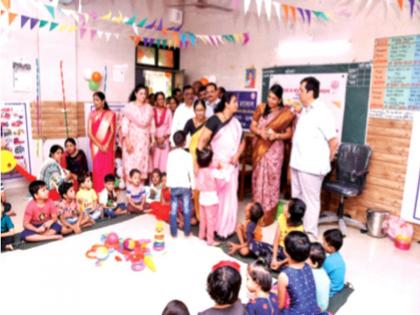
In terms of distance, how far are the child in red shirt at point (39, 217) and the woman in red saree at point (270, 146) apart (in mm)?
2096

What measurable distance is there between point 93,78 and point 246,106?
7.40 ft

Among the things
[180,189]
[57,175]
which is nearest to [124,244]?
[180,189]

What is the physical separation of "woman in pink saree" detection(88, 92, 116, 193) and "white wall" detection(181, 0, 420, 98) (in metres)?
1.96

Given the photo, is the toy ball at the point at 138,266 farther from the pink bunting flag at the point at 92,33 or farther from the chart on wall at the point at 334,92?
the pink bunting flag at the point at 92,33

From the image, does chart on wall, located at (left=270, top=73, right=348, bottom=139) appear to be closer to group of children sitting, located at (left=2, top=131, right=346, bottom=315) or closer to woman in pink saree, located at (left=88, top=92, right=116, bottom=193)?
group of children sitting, located at (left=2, top=131, right=346, bottom=315)

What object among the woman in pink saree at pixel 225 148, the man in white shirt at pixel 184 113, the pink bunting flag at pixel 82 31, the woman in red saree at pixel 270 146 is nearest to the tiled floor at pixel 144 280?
the woman in pink saree at pixel 225 148

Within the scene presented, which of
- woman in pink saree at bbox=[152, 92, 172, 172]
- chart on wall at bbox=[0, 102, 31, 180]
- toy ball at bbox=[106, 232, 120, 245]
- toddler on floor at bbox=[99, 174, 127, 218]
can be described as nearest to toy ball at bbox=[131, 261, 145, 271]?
toy ball at bbox=[106, 232, 120, 245]

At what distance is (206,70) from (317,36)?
2.08 meters

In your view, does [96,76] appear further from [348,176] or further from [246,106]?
[348,176]

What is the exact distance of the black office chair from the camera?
395 centimetres

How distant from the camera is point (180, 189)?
3523 mm

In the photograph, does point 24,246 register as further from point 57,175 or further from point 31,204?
point 57,175

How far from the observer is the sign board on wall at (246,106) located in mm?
5372

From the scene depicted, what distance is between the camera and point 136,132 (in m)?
4.77
